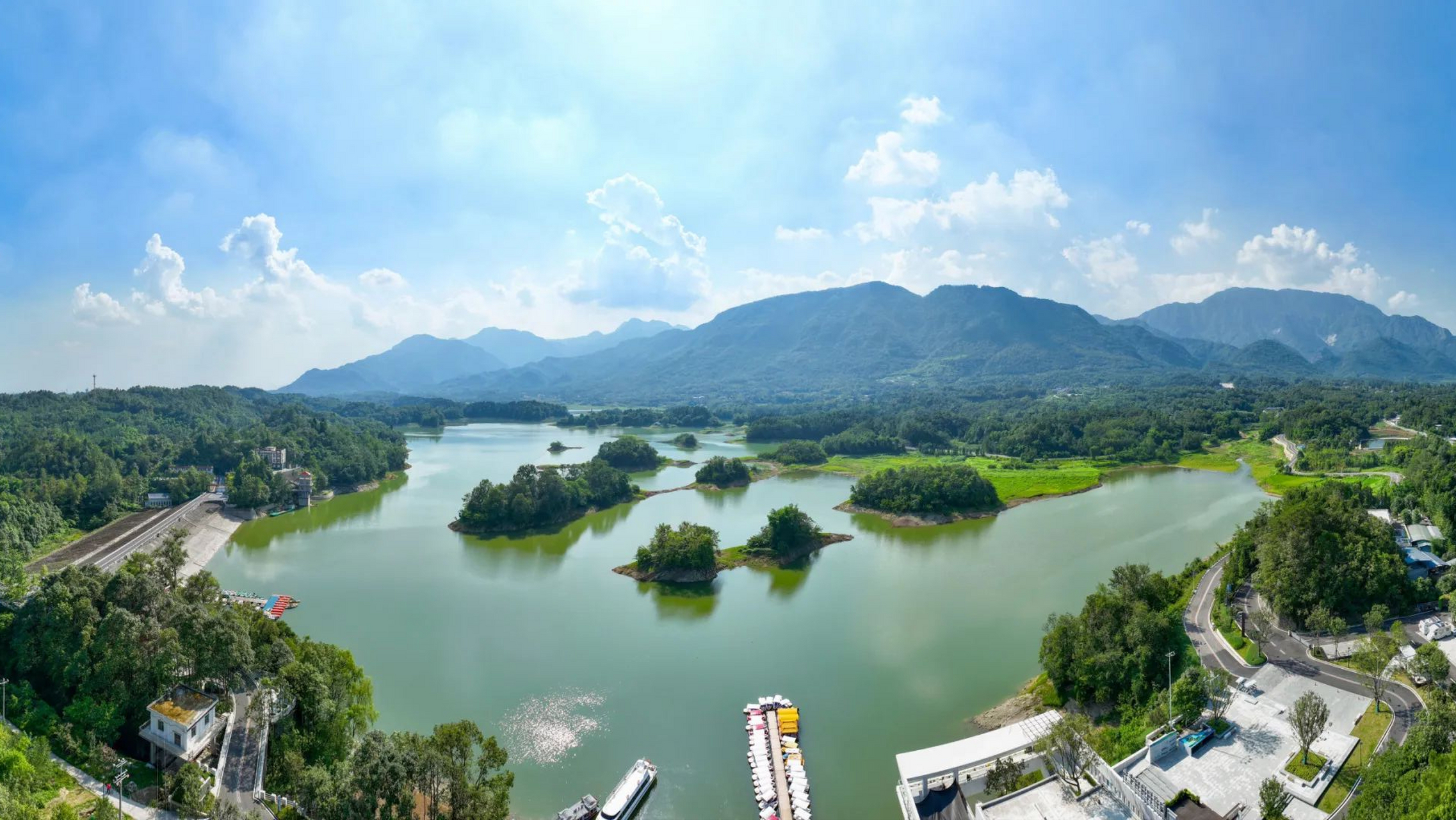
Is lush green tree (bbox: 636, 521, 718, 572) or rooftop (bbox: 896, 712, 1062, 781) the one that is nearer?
rooftop (bbox: 896, 712, 1062, 781)

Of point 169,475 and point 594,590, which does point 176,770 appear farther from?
point 169,475

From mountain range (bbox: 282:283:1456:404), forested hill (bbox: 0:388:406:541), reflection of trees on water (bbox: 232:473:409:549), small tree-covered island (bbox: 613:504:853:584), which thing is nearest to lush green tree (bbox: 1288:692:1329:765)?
small tree-covered island (bbox: 613:504:853:584)

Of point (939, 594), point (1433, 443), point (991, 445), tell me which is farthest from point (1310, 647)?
point (991, 445)

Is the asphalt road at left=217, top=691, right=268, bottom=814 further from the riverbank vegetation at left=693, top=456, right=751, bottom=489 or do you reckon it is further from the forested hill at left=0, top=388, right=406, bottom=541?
the riverbank vegetation at left=693, top=456, right=751, bottom=489

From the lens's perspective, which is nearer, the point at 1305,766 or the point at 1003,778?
the point at 1305,766

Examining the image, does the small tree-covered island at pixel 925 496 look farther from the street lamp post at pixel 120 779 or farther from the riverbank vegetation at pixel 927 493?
the street lamp post at pixel 120 779

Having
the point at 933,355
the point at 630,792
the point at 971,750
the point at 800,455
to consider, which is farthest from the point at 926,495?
the point at 933,355

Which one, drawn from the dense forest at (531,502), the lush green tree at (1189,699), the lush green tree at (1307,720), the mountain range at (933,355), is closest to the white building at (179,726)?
the lush green tree at (1189,699)

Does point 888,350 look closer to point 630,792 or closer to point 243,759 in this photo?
point 630,792
